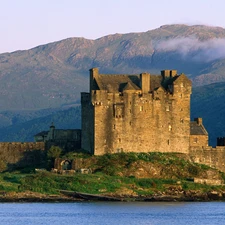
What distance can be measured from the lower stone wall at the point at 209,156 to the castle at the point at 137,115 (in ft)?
1.90

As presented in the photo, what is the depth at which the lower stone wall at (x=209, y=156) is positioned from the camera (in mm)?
110062

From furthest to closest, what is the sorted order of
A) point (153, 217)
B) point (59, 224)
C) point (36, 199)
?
point (36, 199), point (153, 217), point (59, 224)

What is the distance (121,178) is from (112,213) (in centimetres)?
1385

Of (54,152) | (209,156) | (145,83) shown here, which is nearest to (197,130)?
(209,156)

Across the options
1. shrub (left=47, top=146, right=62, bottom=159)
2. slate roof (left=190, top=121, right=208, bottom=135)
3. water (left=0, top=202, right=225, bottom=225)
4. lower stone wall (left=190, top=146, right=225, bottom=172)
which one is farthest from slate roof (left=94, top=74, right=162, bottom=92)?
water (left=0, top=202, right=225, bottom=225)

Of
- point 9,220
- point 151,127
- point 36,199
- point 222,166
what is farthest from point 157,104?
point 9,220

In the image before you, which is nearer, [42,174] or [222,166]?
[42,174]

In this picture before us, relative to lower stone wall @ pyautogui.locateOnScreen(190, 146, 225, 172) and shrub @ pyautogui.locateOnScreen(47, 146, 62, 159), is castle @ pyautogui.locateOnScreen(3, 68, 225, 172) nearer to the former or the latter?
lower stone wall @ pyautogui.locateOnScreen(190, 146, 225, 172)

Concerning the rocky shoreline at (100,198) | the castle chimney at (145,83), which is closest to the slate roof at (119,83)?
the castle chimney at (145,83)

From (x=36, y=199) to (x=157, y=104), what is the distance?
61.5 ft

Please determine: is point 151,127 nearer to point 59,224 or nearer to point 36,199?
point 36,199

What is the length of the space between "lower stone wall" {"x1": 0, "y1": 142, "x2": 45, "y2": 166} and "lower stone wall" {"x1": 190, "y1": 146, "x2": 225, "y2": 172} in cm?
1517

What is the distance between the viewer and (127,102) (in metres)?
107

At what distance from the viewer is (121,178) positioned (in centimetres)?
10225
